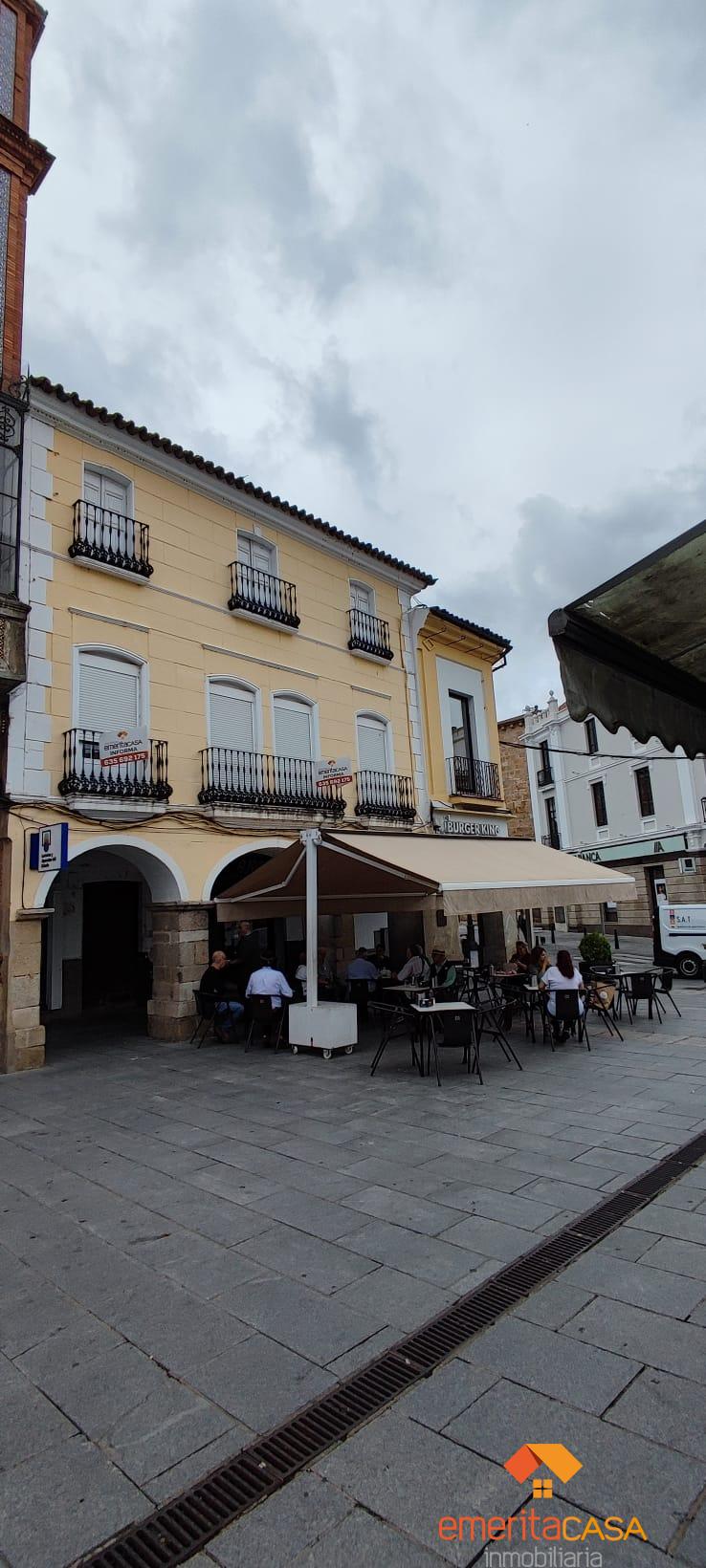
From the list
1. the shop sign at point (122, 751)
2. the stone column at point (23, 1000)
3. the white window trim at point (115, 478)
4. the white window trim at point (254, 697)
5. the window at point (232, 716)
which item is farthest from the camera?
the white window trim at point (254, 697)

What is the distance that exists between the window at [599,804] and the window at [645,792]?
A: 240 cm

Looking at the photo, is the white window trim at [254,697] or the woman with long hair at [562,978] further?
the white window trim at [254,697]

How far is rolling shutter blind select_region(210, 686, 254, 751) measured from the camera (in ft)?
43.4

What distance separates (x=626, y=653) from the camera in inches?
112

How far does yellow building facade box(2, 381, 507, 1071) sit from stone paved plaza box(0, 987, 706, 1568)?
15.8 ft

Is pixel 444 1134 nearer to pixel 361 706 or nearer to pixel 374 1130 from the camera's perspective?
pixel 374 1130

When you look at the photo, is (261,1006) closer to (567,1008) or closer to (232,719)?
(567,1008)

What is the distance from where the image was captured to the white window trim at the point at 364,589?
1645 centimetres

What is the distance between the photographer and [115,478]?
12531 mm

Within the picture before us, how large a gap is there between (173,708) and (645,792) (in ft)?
80.5

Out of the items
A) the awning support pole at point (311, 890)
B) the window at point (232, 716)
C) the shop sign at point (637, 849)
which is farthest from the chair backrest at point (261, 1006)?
the shop sign at point (637, 849)

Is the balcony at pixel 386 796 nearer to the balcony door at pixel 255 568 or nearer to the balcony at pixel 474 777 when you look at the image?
the balcony at pixel 474 777

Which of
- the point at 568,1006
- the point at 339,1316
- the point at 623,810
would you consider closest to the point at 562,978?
the point at 568,1006

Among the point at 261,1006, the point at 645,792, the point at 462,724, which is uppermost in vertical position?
the point at 645,792
